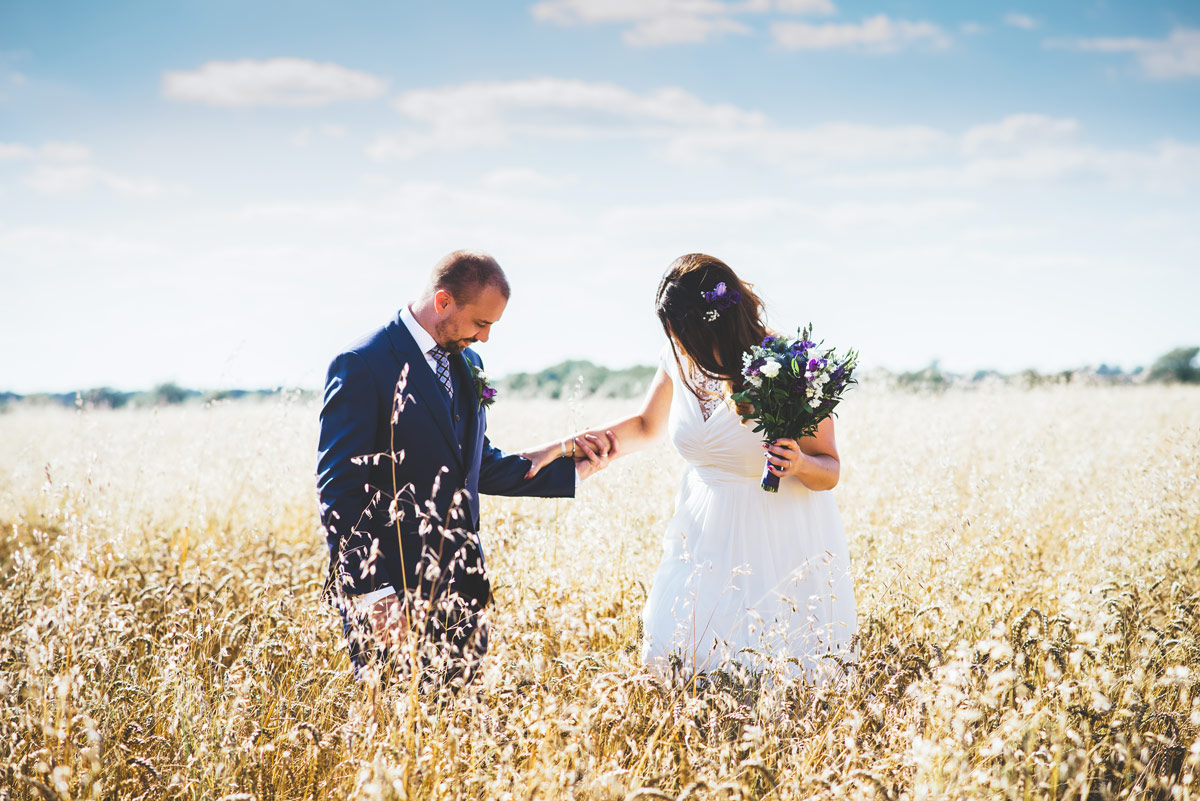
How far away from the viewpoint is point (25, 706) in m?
2.52

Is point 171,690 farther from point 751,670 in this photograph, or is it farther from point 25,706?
point 751,670

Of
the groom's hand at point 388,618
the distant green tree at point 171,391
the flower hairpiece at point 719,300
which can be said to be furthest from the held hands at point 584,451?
the distant green tree at point 171,391

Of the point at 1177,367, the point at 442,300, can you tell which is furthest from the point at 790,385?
the point at 1177,367

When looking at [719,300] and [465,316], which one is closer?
[465,316]

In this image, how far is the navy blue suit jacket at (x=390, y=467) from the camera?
2949 mm

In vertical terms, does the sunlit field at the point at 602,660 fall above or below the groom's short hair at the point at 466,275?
below

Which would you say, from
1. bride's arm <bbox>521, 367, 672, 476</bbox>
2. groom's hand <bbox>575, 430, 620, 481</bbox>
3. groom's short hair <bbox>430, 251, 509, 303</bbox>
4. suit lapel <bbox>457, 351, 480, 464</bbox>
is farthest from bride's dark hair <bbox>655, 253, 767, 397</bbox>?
suit lapel <bbox>457, 351, 480, 464</bbox>

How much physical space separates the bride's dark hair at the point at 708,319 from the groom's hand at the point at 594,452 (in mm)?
816

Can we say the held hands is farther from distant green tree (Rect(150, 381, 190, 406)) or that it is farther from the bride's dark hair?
distant green tree (Rect(150, 381, 190, 406))

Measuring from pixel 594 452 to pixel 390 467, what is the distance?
4.66ft

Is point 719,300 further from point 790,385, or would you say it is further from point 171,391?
point 171,391

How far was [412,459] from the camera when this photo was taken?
10.3 feet

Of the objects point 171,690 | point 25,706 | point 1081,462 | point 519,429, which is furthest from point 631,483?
point 519,429

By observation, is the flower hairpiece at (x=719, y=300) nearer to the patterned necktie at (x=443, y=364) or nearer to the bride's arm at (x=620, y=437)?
the bride's arm at (x=620, y=437)
